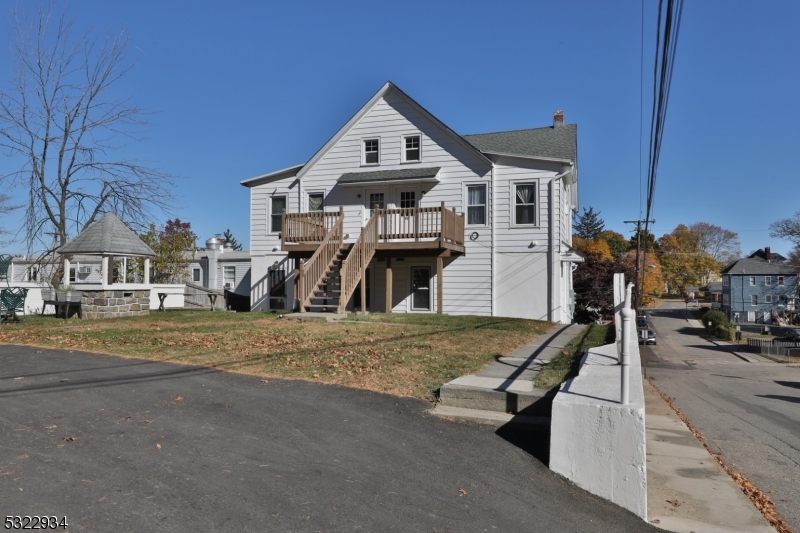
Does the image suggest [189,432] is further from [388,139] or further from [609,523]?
[388,139]

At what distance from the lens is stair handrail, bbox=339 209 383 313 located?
16.4 metres

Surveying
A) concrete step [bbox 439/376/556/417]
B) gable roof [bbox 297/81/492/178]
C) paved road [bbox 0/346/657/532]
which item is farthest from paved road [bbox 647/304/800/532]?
gable roof [bbox 297/81/492/178]

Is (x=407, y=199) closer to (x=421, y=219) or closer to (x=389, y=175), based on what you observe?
(x=389, y=175)

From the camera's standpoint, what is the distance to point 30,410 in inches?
227

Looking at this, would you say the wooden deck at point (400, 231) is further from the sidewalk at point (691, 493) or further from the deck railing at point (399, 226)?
the sidewalk at point (691, 493)

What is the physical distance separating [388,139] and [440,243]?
547 centimetres

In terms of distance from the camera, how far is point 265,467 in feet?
14.4

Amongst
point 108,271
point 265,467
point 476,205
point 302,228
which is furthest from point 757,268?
point 265,467

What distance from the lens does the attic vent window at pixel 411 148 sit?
21.0 metres

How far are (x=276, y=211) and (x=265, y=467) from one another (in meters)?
19.1

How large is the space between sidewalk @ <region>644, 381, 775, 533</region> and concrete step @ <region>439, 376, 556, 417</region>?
3.92 feet

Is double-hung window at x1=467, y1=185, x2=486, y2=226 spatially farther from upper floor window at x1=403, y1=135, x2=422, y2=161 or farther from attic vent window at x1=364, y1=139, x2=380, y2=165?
attic vent window at x1=364, y1=139, x2=380, y2=165

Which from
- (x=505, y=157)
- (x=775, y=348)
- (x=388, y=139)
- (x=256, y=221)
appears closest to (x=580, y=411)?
(x=505, y=157)

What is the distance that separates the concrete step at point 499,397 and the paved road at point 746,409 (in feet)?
7.58
